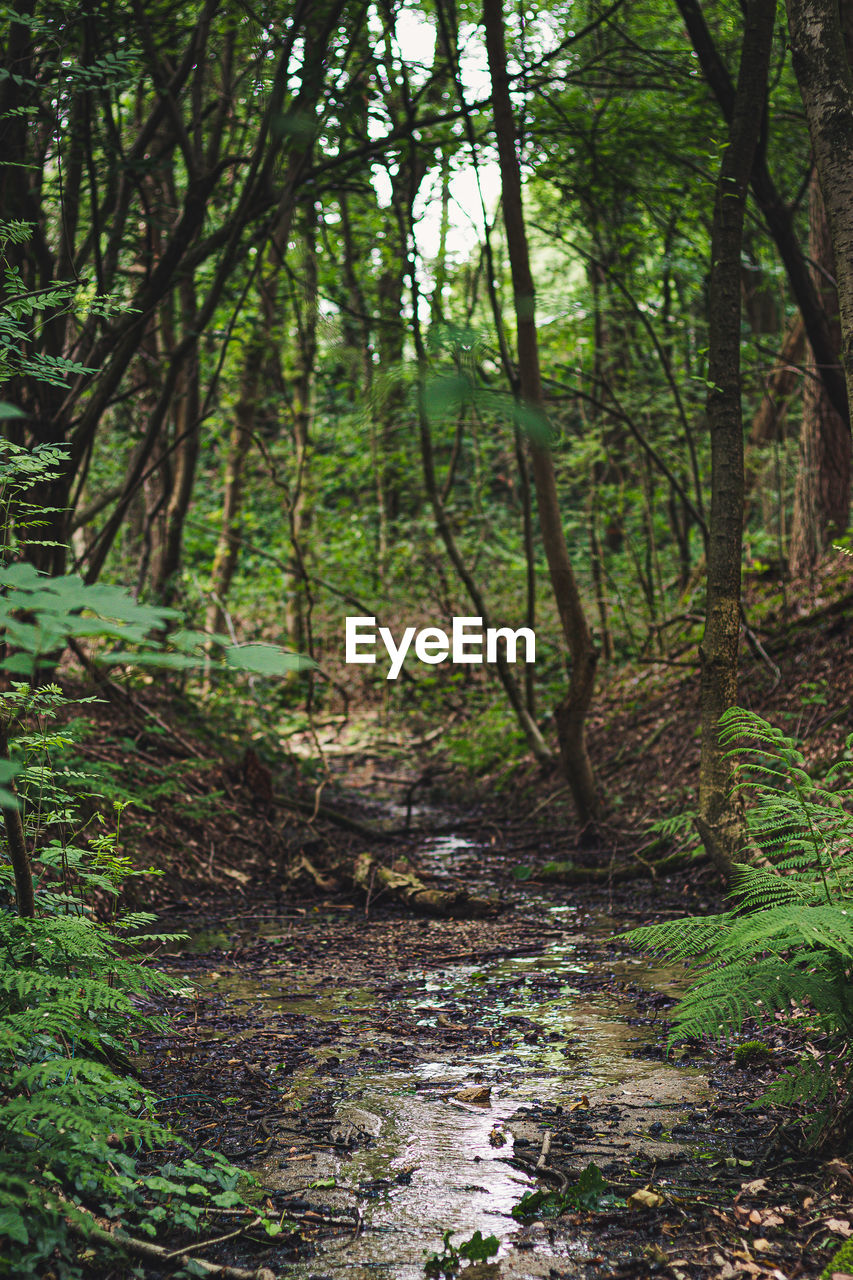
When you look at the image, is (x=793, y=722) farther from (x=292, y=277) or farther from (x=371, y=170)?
(x=371, y=170)

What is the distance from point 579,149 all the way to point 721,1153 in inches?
316

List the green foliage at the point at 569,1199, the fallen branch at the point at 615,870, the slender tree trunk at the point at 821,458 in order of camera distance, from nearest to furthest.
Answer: the green foliage at the point at 569,1199, the fallen branch at the point at 615,870, the slender tree trunk at the point at 821,458

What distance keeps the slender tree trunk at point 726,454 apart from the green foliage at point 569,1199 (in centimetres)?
283

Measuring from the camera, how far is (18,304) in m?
2.77

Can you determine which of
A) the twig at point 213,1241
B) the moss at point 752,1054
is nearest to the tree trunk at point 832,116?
the moss at point 752,1054

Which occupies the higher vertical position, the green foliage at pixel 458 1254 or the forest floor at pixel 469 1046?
the green foliage at pixel 458 1254

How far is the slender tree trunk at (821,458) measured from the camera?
827 centimetres

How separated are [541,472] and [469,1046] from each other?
455 centimetres

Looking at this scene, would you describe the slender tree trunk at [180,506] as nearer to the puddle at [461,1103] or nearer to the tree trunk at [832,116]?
the puddle at [461,1103]

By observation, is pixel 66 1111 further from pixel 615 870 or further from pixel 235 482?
pixel 235 482

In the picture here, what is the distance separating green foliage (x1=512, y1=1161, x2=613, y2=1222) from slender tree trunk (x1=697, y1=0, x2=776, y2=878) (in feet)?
9.27

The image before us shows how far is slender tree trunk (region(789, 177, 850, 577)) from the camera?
827cm

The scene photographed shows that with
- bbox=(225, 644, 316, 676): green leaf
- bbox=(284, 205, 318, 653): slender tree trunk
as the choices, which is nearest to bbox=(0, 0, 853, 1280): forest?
bbox=(225, 644, 316, 676): green leaf

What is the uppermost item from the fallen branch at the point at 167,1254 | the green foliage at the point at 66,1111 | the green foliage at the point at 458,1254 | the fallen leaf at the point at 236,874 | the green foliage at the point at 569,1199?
the green foliage at the point at 66,1111
